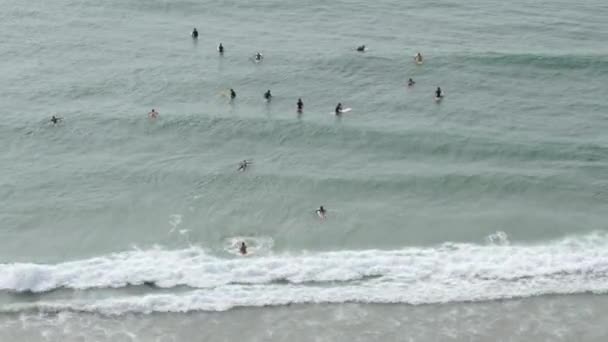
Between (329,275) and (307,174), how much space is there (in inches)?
436

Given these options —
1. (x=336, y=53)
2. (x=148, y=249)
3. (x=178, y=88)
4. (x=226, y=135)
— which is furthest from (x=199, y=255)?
(x=336, y=53)

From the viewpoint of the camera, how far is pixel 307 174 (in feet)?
174

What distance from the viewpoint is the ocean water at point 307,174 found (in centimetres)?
4144

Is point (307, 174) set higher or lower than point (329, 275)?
higher

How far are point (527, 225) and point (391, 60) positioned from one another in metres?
25.5

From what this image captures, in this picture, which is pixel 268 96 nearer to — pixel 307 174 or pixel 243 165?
pixel 243 165

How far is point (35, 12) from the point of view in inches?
3135

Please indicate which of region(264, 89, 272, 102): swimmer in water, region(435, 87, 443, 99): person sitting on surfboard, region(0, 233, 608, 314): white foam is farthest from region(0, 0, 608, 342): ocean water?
region(264, 89, 272, 102): swimmer in water

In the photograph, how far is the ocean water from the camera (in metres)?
41.4

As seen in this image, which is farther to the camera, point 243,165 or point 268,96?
point 268,96

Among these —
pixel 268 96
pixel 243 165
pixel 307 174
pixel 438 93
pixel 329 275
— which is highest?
pixel 438 93

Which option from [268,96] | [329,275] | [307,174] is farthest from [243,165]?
[329,275]

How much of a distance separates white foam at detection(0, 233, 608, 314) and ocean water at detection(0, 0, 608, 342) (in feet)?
0.45

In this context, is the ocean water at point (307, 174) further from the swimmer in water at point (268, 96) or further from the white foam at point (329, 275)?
the swimmer in water at point (268, 96)
